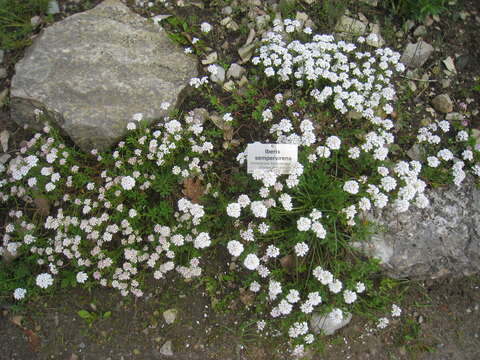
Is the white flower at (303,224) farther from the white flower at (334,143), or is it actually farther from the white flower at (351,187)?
the white flower at (334,143)

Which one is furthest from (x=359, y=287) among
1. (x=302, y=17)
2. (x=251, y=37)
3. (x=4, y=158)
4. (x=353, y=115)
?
(x=4, y=158)

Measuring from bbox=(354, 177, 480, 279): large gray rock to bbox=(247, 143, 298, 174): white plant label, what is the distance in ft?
4.05

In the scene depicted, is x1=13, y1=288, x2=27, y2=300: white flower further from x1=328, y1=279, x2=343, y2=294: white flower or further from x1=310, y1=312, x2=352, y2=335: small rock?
x1=328, y1=279, x2=343, y2=294: white flower

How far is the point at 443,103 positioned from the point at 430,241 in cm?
206

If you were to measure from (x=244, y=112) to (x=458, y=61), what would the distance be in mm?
3305

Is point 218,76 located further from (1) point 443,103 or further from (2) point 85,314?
(2) point 85,314

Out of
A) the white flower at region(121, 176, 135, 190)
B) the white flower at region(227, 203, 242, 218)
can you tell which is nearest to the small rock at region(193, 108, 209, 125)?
the white flower at region(121, 176, 135, 190)

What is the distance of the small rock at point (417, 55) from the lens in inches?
213

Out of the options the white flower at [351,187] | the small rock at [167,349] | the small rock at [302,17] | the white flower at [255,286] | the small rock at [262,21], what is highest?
the small rock at [302,17]

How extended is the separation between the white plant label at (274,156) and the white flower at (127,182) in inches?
53.8

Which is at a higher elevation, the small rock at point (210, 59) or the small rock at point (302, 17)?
the small rock at point (302, 17)

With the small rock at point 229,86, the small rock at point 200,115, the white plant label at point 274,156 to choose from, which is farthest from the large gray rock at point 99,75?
the white plant label at point 274,156

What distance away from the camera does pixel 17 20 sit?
5867 mm

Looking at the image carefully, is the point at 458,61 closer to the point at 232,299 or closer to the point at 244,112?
the point at 244,112
